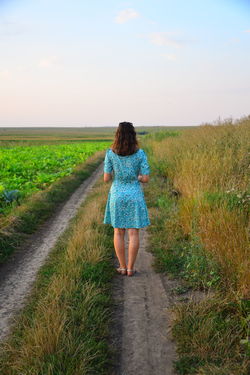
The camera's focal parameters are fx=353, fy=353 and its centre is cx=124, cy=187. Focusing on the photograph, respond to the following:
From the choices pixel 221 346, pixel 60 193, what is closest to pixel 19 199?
pixel 60 193

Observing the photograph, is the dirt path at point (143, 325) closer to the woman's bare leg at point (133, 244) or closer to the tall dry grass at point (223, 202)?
the woman's bare leg at point (133, 244)

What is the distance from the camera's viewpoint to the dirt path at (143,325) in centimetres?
324

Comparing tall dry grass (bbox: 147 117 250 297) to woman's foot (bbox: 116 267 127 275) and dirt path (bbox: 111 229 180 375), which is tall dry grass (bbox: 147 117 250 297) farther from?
woman's foot (bbox: 116 267 127 275)

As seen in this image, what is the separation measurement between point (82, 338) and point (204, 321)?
123cm

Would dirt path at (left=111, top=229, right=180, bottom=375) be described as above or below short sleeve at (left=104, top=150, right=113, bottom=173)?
below

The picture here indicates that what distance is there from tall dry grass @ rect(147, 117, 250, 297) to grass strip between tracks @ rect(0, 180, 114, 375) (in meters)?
1.51

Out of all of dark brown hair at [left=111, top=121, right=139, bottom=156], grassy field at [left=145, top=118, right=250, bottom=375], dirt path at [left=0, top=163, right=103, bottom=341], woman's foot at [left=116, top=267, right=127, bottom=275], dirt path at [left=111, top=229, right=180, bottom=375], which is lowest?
dirt path at [left=0, top=163, right=103, bottom=341]

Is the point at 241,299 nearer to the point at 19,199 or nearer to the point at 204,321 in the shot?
the point at 204,321

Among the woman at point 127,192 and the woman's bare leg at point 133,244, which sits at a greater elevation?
the woman at point 127,192

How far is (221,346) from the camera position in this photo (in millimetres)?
3268

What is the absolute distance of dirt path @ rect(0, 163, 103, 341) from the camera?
4.50 metres

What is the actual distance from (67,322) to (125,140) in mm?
2415

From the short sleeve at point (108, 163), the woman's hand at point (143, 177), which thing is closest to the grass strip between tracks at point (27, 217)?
the short sleeve at point (108, 163)

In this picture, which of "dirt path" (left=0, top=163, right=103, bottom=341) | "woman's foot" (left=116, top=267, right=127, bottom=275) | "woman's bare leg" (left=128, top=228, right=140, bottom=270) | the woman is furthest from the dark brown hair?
"dirt path" (left=0, top=163, right=103, bottom=341)
